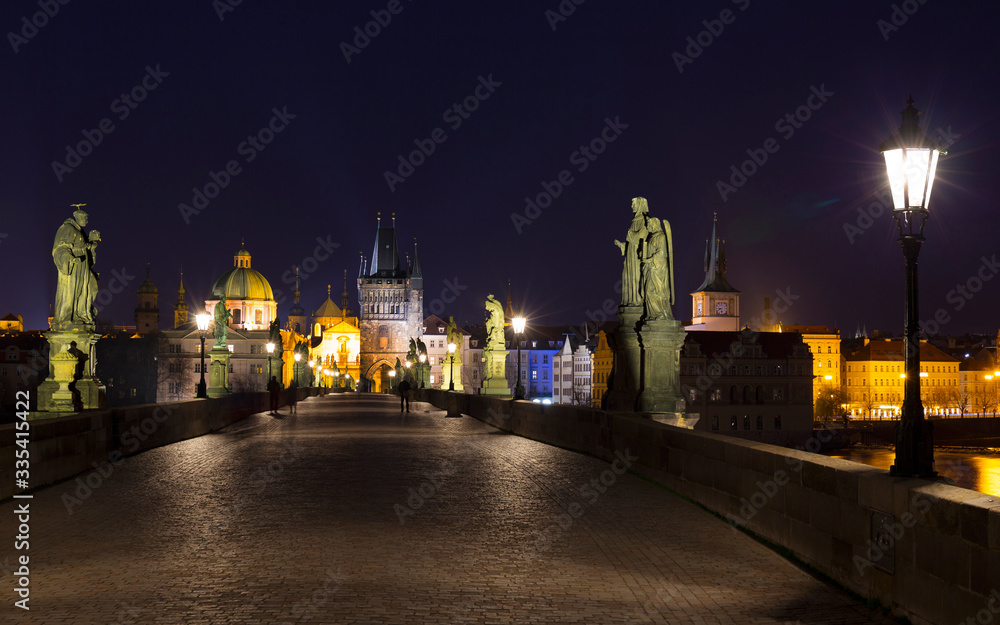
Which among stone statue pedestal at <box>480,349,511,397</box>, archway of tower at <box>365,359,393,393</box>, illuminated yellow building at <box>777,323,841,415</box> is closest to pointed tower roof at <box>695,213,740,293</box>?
illuminated yellow building at <box>777,323,841,415</box>

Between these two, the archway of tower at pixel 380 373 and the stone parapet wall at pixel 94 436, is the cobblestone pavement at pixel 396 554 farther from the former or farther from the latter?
the archway of tower at pixel 380 373

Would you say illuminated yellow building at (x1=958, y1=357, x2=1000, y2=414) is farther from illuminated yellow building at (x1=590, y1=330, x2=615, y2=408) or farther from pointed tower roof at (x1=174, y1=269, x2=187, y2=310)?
pointed tower roof at (x1=174, y1=269, x2=187, y2=310)

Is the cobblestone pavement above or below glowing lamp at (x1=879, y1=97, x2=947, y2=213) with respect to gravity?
below

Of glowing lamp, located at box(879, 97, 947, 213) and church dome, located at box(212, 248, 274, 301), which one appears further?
church dome, located at box(212, 248, 274, 301)

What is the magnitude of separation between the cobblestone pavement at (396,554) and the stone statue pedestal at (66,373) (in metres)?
5.68

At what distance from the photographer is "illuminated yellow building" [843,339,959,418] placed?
153 m

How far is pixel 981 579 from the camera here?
17.9ft

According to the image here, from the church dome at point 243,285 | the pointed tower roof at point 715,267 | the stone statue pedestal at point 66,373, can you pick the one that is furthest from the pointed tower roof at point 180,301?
the stone statue pedestal at point 66,373

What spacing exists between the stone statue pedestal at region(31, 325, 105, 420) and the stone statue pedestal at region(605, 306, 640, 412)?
10.5m

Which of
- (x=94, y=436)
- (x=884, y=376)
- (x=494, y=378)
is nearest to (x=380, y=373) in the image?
(x=884, y=376)

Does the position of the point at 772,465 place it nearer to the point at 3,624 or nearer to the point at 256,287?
the point at 3,624

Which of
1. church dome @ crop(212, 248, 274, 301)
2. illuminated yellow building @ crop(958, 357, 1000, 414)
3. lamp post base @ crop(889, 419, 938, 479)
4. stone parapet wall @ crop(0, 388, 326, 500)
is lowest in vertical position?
illuminated yellow building @ crop(958, 357, 1000, 414)

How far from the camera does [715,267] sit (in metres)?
185

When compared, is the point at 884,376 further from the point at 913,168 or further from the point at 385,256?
the point at 913,168
